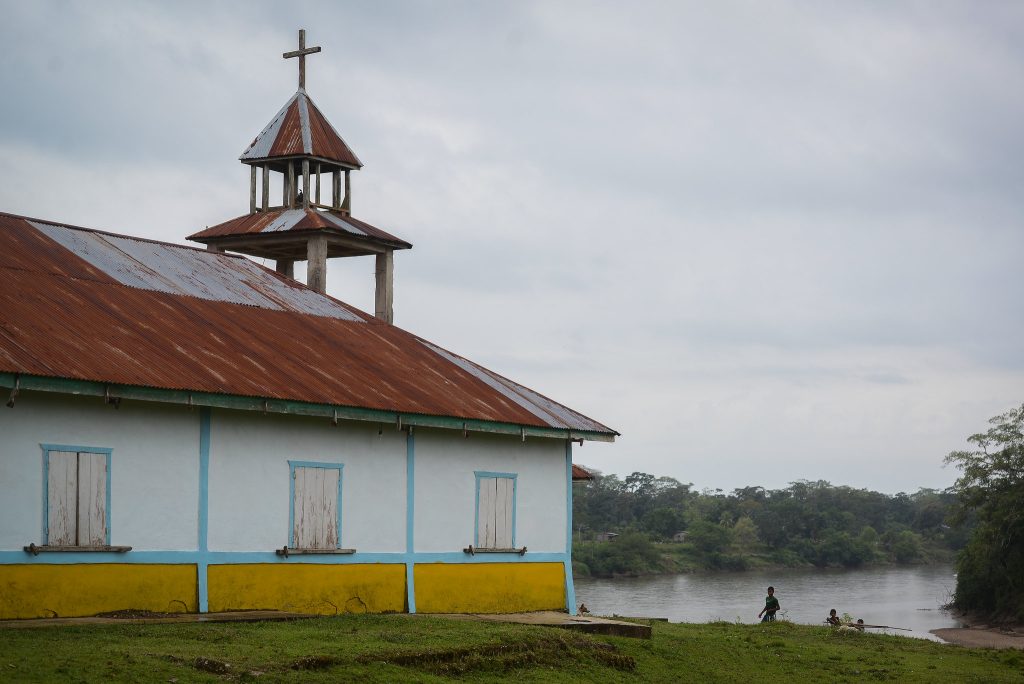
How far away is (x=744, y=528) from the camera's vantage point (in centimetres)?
10150

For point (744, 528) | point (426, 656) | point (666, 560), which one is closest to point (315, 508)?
point (426, 656)

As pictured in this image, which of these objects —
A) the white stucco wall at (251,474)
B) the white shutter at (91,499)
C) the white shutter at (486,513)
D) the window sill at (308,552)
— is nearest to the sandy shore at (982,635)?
the white shutter at (486,513)

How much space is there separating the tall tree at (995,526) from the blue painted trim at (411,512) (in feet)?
122

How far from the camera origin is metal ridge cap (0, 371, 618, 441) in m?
16.3

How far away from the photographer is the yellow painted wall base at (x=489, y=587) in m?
21.6

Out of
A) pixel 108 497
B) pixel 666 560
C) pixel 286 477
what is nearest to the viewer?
pixel 108 497

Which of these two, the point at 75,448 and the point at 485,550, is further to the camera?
the point at 485,550

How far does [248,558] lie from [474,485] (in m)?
4.59

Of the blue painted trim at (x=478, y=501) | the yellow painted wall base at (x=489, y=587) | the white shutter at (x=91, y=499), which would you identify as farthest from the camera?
the blue painted trim at (x=478, y=501)

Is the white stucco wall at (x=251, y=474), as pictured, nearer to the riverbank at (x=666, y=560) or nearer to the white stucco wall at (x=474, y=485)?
the white stucco wall at (x=474, y=485)

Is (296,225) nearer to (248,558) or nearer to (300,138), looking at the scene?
(300,138)

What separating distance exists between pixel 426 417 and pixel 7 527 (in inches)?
264

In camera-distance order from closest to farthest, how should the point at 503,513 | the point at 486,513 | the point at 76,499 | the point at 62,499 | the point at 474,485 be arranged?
1. the point at 62,499
2. the point at 76,499
3. the point at 474,485
4. the point at 486,513
5. the point at 503,513

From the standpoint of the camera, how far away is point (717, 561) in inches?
3681
